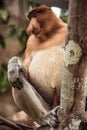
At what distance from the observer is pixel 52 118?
10.4ft

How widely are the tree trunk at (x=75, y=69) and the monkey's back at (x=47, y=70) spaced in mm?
746

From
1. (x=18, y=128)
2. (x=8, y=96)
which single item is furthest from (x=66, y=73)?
(x=8, y=96)

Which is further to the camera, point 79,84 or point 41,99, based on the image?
point 41,99

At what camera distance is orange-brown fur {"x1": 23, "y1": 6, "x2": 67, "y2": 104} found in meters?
3.64

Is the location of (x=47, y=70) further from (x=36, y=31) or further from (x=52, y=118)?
(x=52, y=118)

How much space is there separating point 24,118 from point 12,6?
428 centimetres

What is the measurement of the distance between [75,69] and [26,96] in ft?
2.84

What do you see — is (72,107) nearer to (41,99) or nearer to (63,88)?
(63,88)

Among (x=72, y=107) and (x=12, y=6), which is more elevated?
(x=72, y=107)

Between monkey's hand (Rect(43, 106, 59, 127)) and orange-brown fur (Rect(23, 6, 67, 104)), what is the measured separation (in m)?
0.31

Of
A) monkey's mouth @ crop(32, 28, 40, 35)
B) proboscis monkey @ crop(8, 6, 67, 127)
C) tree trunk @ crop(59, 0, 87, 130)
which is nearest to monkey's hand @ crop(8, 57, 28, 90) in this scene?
proboscis monkey @ crop(8, 6, 67, 127)

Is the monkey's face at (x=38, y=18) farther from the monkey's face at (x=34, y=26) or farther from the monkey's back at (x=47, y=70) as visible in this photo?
the monkey's back at (x=47, y=70)

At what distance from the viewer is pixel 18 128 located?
10.5ft

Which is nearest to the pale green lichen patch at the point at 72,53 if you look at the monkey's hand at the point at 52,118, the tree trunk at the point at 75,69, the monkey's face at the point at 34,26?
the tree trunk at the point at 75,69
